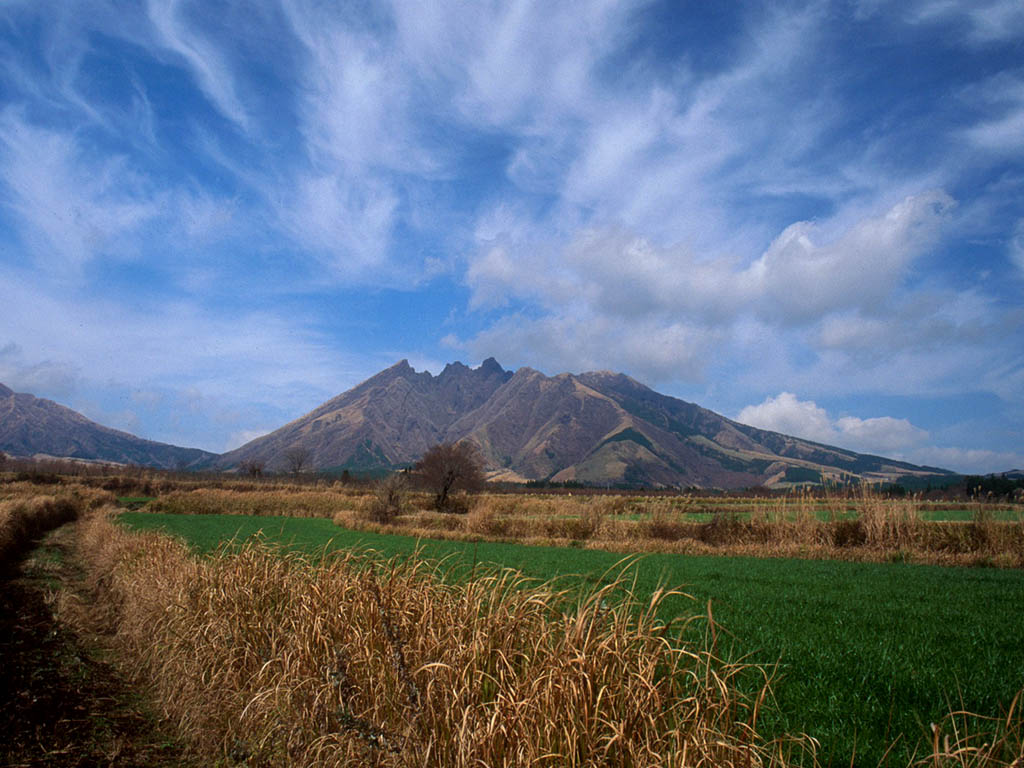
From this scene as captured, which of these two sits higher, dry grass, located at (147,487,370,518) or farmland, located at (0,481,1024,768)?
farmland, located at (0,481,1024,768)

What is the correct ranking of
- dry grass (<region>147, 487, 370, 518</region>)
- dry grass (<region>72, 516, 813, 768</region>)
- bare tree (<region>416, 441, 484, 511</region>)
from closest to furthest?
dry grass (<region>72, 516, 813, 768</region>)
dry grass (<region>147, 487, 370, 518</region>)
bare tree (<region>416, 441, 484, 511</region>)

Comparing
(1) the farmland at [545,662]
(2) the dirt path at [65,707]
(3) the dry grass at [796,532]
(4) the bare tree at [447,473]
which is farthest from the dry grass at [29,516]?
(4) the bare tree at [447,473]

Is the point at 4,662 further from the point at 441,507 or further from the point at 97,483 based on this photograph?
the point at 97,483

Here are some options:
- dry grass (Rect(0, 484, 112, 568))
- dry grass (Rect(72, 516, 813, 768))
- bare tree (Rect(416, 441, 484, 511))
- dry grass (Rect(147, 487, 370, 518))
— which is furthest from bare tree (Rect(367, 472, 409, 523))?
dry grass (Rect(72, 516, 813, 768))

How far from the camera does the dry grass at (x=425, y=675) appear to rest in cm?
314

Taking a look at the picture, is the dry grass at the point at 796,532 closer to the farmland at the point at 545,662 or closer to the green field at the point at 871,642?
the green field at the point at 871,642

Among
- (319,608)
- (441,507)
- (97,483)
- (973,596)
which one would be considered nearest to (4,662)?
(319,608)

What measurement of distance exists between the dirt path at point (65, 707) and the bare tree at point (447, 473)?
5043cm

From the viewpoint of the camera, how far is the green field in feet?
14.5

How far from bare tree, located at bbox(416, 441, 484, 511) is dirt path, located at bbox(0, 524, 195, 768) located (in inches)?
1986

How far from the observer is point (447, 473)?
206ft

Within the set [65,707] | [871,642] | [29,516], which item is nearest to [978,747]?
[871,642]

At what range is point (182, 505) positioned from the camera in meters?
47.3

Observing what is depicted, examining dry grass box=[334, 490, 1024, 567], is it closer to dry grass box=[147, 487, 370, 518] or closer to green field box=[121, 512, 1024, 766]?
green field box=[121, 512, 1024, 766]
